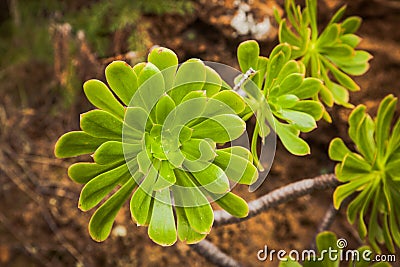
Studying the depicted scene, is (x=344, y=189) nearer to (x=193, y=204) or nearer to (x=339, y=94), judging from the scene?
(x=339, y=94)

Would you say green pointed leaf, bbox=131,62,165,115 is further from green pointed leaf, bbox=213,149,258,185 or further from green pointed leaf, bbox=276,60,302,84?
green pointed leaf, bbox=276,60,302,84

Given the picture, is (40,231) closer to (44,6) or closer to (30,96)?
(30,96)

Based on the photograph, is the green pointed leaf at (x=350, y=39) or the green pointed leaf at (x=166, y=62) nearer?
the green pointed leaf at (x=166, y=62)

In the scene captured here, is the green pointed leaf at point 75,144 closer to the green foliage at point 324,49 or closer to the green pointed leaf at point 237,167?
the green pointed leaf at point 237,167

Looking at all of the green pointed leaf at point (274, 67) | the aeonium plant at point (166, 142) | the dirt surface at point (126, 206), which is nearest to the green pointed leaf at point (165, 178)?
the aeonium plant at point (166, 142)

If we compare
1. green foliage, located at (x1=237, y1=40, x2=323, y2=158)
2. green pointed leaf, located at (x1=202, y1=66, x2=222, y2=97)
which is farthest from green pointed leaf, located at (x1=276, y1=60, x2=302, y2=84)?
green pointed leaf, located at (x1=202, y1=66, x2=222, y2=97)

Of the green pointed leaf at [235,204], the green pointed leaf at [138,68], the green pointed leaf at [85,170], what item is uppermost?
the green pointed leaf at [138,68]

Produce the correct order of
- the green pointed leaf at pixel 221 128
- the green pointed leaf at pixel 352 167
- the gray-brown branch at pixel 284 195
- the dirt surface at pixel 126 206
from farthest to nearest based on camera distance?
the dirt surface at pixel 126 206 → the gray-brown branch at pixel 284 195 → the green pointed leaf at pixel 352 167 → the green pointed leaf at pixel 221 128

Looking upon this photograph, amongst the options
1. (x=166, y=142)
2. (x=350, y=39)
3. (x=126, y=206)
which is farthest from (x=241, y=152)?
(x=126, y=206)

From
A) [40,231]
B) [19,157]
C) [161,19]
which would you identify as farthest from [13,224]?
[161,19]
